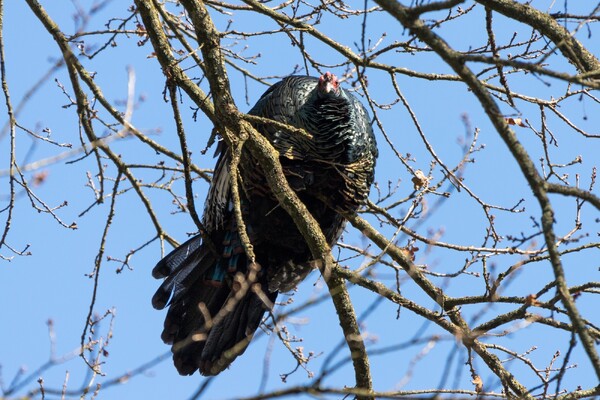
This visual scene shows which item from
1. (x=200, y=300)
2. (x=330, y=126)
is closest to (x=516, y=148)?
(x=330, y=126)

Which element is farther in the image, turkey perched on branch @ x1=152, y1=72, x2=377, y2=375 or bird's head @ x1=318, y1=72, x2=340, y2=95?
bird's head @ x1=318, y1=72, x2=340, y2=95

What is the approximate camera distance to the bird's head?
19.9 feet

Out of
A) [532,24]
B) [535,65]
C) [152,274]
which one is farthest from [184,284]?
[535,65]

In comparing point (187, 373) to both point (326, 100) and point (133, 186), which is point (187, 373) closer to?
point (133, 186)

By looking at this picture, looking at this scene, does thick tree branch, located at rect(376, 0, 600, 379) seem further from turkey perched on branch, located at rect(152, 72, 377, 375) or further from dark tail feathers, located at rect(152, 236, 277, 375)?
dark tail feathers, located at rect(152, 236, 277, 375)

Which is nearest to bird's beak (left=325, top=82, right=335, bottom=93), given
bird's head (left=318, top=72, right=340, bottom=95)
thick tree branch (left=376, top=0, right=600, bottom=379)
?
bird's head (left=318, top=72, right=340, bottom=95)

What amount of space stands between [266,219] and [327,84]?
99 cm

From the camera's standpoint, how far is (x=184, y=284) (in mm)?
6020

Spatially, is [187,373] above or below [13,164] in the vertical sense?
below

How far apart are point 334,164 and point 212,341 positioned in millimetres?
1395

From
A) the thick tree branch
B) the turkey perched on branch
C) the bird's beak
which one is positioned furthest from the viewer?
the bird's beak

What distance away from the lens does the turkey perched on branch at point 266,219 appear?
229 inches

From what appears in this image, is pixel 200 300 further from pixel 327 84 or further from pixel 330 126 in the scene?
pixel 327 84

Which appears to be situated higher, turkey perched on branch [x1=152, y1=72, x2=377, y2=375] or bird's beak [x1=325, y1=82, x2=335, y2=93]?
bird's beak [x1=325, y1=82, x2=335, y2=93]
